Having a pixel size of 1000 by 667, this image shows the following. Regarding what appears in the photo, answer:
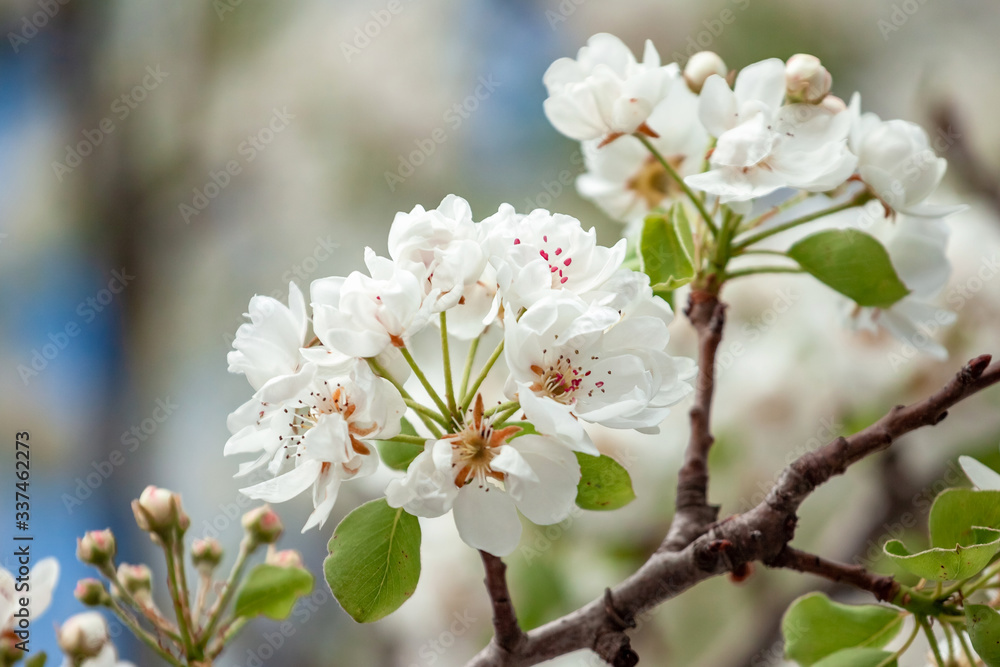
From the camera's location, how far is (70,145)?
5.02 ft

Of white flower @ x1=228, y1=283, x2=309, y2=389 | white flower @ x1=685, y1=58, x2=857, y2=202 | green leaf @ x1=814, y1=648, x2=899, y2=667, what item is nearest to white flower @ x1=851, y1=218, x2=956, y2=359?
white flower @ x1=685, y1=58, x2=857, y2=202

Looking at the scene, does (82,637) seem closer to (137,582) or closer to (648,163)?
(137,582)

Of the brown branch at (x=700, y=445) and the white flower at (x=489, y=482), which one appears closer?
the white flower at (x=489, y=482)

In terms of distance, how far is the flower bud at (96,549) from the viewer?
0.57m

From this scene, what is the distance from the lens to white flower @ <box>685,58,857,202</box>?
522 millimetres

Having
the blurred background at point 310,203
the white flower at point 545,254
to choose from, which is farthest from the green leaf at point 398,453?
the blurred background at point 310,203

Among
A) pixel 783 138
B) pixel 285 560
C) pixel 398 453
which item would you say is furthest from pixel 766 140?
pixel 285 560

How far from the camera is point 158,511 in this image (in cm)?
56

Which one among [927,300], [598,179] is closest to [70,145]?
[598,179]

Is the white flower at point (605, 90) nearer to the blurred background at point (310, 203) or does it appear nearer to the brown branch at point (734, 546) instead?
the brown branch at point (734, 546)

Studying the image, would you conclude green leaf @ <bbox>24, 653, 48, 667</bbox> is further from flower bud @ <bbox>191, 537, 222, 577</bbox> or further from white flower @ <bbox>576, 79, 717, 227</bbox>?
white flower @ <bbox>576, 79, 717, 227</bbox>

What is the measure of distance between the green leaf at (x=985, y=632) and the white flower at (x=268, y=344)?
40 centimetres

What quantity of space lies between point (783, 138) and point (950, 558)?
0.90 ft

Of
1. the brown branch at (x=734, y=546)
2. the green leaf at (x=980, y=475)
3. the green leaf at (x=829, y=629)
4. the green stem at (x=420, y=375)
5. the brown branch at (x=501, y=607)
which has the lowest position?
the green leaf at (x=829, y=629)
